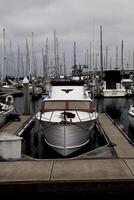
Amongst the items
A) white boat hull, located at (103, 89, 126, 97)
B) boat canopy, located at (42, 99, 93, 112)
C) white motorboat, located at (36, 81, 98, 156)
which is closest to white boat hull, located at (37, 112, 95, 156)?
white motorboat, located at (36, 81, 98, 156)

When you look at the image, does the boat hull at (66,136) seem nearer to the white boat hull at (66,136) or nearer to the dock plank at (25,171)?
the white boat hull at (66,136)

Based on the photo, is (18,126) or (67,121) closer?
(67,121)

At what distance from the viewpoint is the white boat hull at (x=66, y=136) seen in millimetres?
17234

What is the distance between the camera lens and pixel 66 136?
1719cm

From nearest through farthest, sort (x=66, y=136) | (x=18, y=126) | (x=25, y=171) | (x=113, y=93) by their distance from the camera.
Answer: (x=25, y=171), (x=66, y=136), (x=18, y=126), (x=113, y=93)

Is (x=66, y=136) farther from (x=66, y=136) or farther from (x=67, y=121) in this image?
(x=67, y=121)

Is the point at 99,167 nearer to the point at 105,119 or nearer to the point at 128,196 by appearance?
the point at 128,196

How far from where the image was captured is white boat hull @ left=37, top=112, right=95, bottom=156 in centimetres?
1723

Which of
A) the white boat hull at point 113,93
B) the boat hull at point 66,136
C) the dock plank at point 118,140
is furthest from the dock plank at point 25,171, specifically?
the white boat hull at point 113,93

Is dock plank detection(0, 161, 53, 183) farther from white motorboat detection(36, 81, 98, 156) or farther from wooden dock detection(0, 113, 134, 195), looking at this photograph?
white motorboat detection(36, 81, 98, 156)

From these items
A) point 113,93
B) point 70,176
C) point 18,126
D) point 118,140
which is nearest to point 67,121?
point 118,140

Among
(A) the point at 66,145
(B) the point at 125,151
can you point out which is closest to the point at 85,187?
(B) the point at 125,151

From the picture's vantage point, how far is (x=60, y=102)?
806 inches

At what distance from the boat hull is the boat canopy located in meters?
1.79
